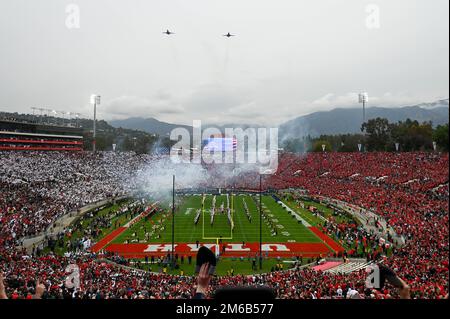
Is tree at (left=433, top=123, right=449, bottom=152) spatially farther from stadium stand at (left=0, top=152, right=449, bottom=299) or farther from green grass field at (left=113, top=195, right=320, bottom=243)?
green grass field at (left=113, top=195, right=320, bottom=243)

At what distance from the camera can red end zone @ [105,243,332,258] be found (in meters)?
20.2

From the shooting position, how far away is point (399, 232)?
66.1 ft

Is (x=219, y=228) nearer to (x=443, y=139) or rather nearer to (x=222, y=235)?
(x=222, y=235)

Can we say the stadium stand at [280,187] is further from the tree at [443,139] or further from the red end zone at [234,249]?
the red end zone at [234,249]

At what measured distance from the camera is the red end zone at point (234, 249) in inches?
794

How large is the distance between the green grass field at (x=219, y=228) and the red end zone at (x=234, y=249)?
1038 mm

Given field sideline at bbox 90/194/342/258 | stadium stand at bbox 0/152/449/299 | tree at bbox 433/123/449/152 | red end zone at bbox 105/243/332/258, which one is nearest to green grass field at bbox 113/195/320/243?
field sideline at bbox 90/194/342/258

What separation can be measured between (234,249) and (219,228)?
212 inches

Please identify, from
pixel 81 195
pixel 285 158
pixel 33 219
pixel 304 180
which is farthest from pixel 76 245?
pixel 285 158

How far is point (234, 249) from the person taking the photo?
2128 centimetres

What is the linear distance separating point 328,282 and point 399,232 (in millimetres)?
10897

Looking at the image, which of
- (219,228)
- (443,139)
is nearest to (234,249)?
(219,228)

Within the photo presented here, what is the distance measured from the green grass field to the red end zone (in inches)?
40.9
